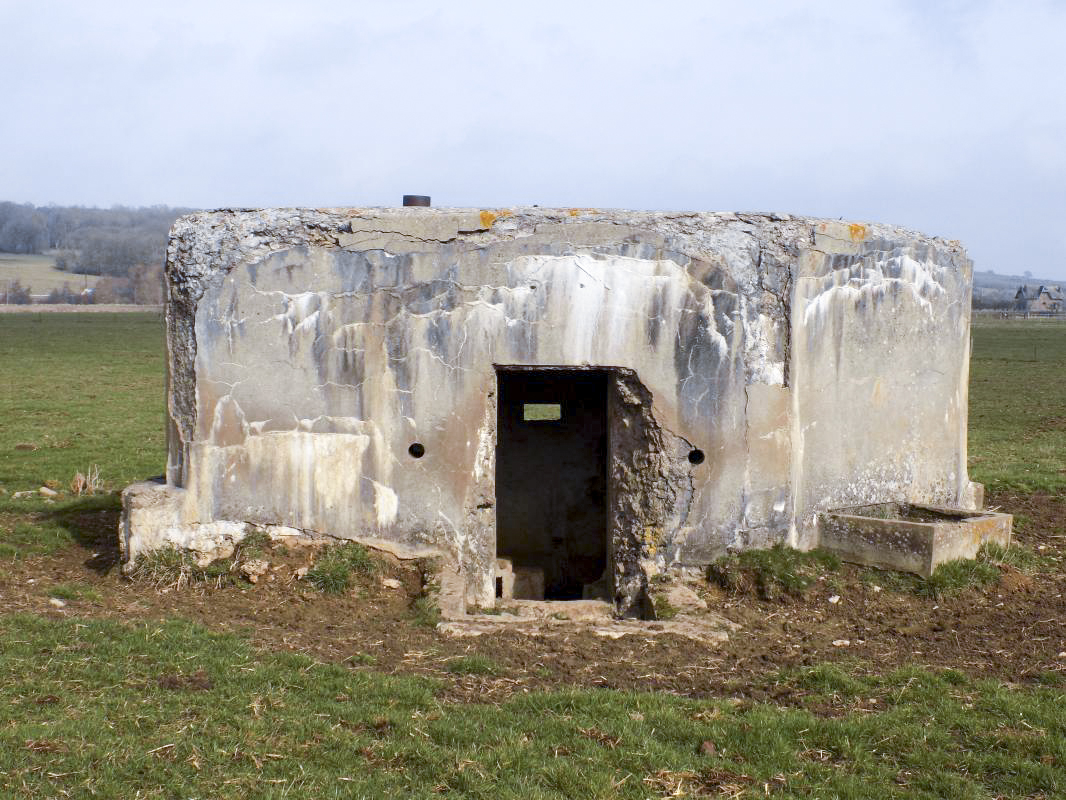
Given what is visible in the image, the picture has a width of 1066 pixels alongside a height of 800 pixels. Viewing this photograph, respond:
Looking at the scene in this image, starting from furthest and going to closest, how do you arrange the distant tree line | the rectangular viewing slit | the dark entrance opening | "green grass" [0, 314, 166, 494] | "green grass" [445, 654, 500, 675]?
1. the distant tree line
2. the rectangular viewing slit
3. "green grass" [0, 314, 166, 494]
4. the dark entrance opening
5. "green grass" [445, 654, 500, 675]

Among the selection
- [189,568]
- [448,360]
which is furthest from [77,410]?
[448,360]

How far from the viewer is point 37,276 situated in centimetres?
9381

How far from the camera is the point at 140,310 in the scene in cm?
6438

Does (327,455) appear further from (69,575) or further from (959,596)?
(959,596)

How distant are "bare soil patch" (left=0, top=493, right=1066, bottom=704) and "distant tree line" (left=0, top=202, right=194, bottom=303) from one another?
225 feet

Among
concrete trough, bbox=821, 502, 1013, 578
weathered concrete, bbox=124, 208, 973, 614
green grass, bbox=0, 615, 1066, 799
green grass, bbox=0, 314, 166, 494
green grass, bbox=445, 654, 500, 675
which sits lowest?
green grass, bbox=0, 314, 166, 494

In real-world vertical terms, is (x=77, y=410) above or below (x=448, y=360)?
below

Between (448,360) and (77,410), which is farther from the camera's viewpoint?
(77,410)

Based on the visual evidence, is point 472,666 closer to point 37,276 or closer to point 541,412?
point 541,412

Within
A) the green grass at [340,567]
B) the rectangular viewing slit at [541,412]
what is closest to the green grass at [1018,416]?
the rectangular viewing slit at [541,412]

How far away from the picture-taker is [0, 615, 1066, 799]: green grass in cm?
424

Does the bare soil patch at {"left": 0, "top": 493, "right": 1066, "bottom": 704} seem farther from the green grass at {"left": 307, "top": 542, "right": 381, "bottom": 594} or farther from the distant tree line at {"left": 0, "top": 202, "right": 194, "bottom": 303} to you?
Result: the distant tree line at {"left": 0, "top": 202, "right": 194, "bottom": 303}

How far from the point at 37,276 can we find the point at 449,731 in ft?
325

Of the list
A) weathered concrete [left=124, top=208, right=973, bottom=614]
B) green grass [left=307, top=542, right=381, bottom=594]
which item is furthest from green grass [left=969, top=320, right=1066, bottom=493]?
green grass [left=307, top=542, right=381, bottom=594]
